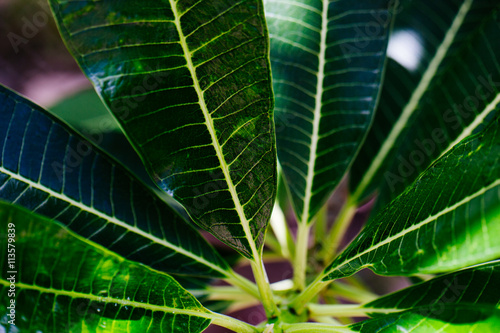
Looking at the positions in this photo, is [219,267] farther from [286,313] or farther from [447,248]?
[447,248]

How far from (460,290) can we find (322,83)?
0.35 meters

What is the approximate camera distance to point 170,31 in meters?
0.39

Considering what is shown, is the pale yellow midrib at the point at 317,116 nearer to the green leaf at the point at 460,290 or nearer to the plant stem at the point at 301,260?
the plant stem at the point at 301,260

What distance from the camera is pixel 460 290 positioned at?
0.51 metres

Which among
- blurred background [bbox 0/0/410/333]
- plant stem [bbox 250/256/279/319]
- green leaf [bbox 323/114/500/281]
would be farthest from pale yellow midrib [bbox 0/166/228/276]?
blurred background [bbox 0/0/410/333]

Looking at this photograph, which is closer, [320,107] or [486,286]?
[486,286]

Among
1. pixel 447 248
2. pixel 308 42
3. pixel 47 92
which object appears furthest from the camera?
pixel 47 92

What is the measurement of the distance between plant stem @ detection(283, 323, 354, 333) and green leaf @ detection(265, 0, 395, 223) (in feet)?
0.73

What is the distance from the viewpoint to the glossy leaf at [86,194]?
542 millimetres

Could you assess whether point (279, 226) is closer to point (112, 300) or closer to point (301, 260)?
point (301, 260)

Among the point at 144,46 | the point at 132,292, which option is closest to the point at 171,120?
the point at 144,46

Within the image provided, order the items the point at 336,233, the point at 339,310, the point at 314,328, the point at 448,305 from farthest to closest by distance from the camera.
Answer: the point at 336,233 < the point at 339,310 < the point at 314,328 < the point at 448,305

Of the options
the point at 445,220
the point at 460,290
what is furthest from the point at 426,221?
the point at 460,290

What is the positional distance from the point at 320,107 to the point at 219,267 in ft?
1.01
